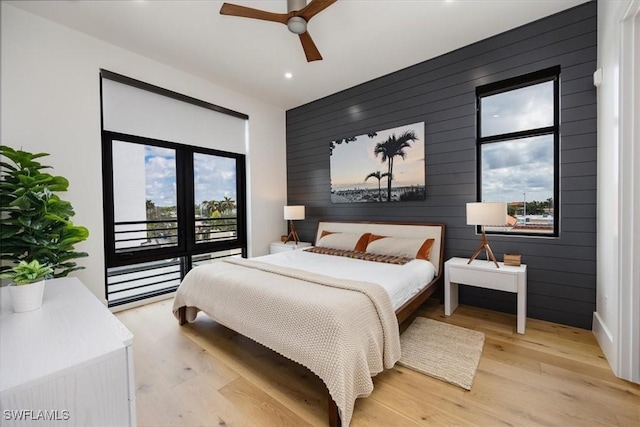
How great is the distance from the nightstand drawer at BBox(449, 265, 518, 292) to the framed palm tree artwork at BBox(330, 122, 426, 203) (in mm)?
1091

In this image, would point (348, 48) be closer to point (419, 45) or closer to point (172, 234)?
point (419, 45)

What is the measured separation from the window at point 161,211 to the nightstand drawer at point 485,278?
3.24 meters

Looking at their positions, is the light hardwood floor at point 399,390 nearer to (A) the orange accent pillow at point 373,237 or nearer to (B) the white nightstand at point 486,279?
(B) the white nightstand at point 486,279

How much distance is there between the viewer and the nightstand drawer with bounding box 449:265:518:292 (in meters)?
2.55

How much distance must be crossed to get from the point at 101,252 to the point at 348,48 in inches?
141

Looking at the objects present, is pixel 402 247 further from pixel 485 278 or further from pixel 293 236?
pixel 293 236

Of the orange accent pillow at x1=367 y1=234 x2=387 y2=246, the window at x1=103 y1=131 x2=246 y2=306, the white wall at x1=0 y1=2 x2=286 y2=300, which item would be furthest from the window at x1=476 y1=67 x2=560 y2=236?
the white wall at x1=0 y1=2 x2=286 y2=300

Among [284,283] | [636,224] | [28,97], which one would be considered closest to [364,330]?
[284,283]

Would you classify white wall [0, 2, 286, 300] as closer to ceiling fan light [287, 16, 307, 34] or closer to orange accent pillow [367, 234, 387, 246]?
ceiling fan light [287, 16, 307, 34]

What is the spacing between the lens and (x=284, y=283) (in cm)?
216

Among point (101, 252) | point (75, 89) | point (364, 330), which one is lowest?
point (364, 330)

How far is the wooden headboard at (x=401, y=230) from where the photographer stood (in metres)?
3.29

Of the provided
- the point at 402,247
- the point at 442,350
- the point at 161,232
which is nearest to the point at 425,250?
the point at 402,247

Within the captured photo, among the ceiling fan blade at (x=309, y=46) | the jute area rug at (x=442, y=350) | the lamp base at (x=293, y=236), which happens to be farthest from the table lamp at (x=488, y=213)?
the lamp base at (x=293, y=236)
